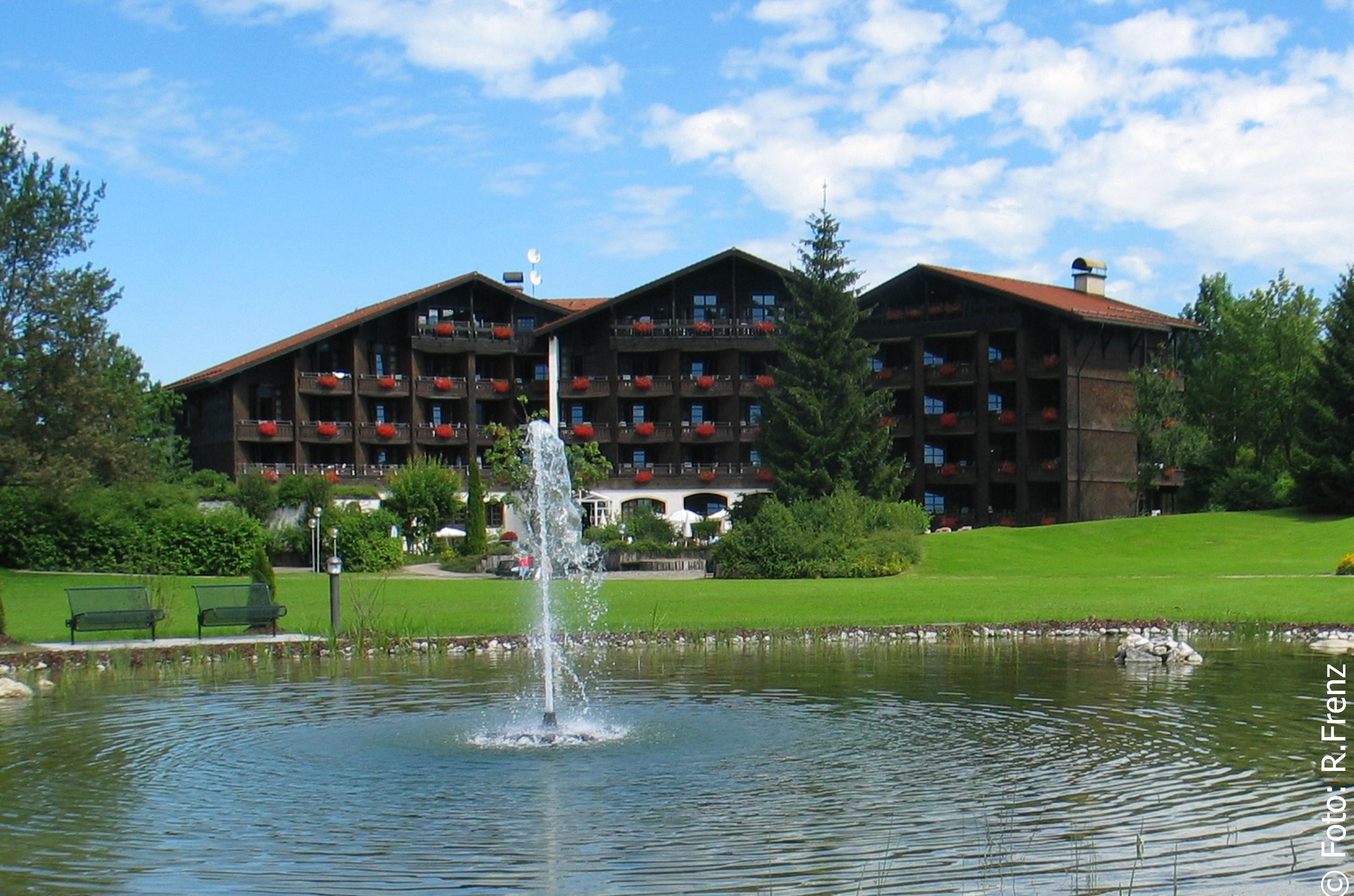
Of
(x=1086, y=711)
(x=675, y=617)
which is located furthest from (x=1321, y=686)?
(x=675, y=617)

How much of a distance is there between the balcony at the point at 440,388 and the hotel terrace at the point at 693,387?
0.30 feet

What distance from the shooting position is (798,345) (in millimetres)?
55156

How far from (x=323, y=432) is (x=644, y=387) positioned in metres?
15.8

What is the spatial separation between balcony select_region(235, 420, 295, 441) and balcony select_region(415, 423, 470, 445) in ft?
20.6

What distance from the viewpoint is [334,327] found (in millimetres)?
65812

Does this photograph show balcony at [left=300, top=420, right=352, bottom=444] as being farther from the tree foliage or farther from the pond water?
the pond water

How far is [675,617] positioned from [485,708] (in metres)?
10.3

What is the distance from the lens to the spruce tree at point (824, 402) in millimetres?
53125

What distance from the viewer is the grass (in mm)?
25359

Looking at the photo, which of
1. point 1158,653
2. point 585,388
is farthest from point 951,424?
point 1158,653

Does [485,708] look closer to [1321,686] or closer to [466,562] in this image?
[1321,686]

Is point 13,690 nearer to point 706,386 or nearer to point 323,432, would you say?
point 323,432

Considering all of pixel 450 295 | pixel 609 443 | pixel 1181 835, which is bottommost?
pixel 1181 835

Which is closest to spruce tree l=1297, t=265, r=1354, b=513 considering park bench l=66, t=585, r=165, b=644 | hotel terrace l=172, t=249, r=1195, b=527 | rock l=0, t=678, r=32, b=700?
hotel terrace l=172, t=249, r=1195, b=527
